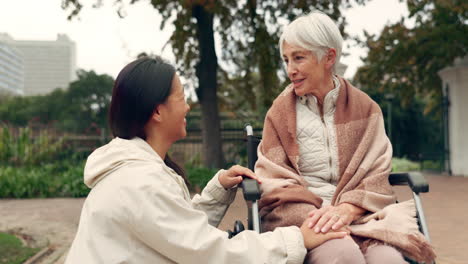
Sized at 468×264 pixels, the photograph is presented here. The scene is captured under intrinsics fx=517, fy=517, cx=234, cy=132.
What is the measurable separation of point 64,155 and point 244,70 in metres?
5.11

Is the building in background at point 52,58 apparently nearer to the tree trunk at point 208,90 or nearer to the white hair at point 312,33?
the tree trunk at point 208,90

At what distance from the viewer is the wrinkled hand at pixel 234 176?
2209 millimetres

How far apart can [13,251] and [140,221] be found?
4.38m

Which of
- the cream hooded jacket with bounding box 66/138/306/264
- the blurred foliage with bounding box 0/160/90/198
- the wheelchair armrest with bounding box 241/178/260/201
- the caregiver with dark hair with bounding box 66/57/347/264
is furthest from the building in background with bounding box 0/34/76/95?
the cream hooded jacket with bounding box 66/138/306/264

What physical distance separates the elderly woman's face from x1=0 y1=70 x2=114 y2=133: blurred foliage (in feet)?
62.4

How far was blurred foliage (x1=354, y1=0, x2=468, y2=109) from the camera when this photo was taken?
13477 mm

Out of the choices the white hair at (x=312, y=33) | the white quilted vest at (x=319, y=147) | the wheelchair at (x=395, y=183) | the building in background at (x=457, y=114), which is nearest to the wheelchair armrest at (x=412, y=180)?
the wheelchair at (x=395, y=183)

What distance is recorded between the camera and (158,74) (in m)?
1.57

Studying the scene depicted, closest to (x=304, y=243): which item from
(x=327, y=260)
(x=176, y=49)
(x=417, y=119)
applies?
(x=327, y=260)

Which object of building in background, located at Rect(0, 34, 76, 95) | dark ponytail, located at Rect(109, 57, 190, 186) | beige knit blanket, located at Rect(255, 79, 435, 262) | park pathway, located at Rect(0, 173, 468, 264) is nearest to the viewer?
dark ponytail, located at Rect(109, 57, 190, 186)

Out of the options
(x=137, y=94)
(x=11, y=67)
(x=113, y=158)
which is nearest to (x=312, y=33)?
(x=137, y=94)

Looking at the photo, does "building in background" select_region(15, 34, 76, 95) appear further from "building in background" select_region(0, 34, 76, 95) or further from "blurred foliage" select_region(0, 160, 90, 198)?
"blurred foliage" select_region(0, 160, 90, 198)

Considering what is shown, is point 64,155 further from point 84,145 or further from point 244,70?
point 244,70

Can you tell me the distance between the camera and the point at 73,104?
23.1 metres
